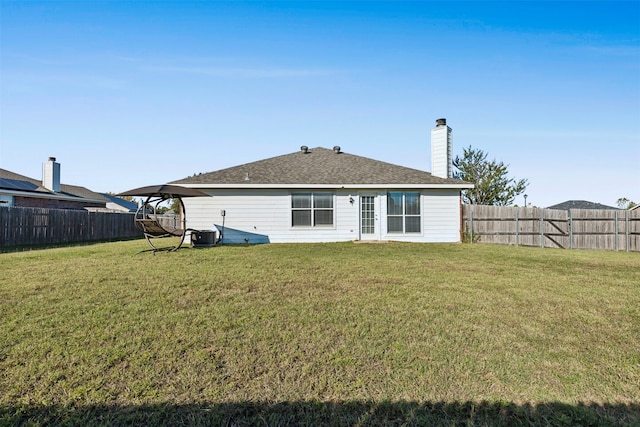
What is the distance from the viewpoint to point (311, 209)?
45.4 ft

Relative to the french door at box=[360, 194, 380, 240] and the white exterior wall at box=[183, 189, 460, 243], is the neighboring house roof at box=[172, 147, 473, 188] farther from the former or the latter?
the french door at box=[360, 194, 380, 240]

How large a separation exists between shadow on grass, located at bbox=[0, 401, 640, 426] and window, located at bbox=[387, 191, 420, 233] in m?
11.6

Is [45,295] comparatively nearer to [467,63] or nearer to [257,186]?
[257,186]

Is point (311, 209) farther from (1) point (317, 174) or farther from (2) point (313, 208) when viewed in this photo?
(1) point (317, 174)

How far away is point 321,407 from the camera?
2.35 meters

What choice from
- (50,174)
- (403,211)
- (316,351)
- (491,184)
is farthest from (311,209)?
(491,184)

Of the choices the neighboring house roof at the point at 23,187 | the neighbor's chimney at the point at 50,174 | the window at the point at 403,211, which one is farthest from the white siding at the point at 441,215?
the neighbor's chimney at the point at 50,174

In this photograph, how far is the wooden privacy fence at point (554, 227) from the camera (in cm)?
1387

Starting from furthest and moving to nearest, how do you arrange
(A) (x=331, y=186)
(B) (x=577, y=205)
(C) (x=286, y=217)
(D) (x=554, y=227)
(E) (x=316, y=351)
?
(B) (x=577, y=205)
(D) (x=554, y=227)
(C) (x=286, y=217)
(A) (x=331, y=186)
(E) (x=316, y=351)

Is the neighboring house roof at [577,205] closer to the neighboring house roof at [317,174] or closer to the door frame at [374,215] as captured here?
the neighboring house roof at [317,174]

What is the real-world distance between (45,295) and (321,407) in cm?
468

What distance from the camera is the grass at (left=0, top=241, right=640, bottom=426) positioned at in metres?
2.31

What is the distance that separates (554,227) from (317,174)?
1010 centimetres

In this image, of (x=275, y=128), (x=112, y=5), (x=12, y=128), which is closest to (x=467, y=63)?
(x=275, y=128)
